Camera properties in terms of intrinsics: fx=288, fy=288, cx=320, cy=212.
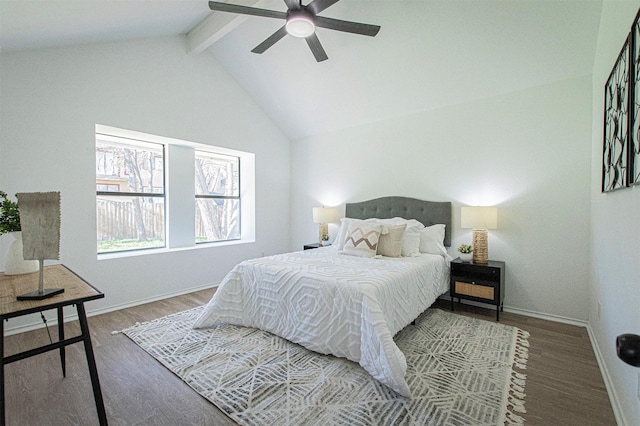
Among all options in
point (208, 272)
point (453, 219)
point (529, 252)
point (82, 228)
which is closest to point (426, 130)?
point (453, 219)

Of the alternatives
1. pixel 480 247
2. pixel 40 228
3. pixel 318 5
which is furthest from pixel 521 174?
pixel 40 228

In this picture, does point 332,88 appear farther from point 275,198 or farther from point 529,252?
point 529,252

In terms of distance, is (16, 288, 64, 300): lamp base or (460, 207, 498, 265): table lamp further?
(460, 207, 498, 265): table lamp

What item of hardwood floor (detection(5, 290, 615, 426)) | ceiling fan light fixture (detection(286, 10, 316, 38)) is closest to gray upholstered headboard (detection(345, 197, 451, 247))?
hardwood floor (detection(5, 290, 615, 426))

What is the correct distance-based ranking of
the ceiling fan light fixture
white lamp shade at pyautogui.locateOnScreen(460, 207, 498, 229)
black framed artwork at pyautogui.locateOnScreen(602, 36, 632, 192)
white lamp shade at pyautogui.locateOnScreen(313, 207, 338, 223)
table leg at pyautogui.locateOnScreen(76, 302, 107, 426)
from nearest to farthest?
1. table leg at pyautogui.locateOnScreen(76, 302, 107, 426)
2. black framed artwork at pyautogui.locateOnScreen(602, 36, 632, 192)
3. the ceiling fan light fixture
4. white lamp shade at pyautogui.locateOnScreen(460, 207, 498, 229)
5. white lamp shade at pyautogui.locateOnScreen(313, 207, 338, 223)

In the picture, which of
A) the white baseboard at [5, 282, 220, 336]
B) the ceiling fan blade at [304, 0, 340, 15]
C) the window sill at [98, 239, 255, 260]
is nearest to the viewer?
the ceiling fan blade at [304, 0, 340, 15]

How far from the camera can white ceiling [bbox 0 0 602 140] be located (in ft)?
8.23

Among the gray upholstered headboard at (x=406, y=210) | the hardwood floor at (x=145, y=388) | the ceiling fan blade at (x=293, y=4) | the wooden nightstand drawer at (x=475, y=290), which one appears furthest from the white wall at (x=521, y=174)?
the ceiling fan blade at (x=293, y=4)

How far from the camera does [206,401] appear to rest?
1798 millimetres

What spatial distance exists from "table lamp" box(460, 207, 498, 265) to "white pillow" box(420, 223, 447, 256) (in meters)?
0.39

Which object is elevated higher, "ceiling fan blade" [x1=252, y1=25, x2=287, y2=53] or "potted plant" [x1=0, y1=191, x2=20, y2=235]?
"ceiling fan blade" [x1=252, y1=25, x2=287, y2=53]

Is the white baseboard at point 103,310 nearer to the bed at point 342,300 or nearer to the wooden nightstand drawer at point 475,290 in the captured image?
the bed at point 342,300

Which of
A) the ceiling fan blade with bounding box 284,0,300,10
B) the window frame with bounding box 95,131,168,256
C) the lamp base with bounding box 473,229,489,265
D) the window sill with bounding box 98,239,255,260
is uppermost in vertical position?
the ceiling fan blade with bounding box 284,0,300,10

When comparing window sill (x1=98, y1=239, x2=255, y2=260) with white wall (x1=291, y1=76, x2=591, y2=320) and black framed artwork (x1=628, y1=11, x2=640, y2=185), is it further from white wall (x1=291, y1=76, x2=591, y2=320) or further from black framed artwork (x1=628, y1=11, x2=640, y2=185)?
black framed artwork (x1=628, y1=11, x2=640, y2=185)
